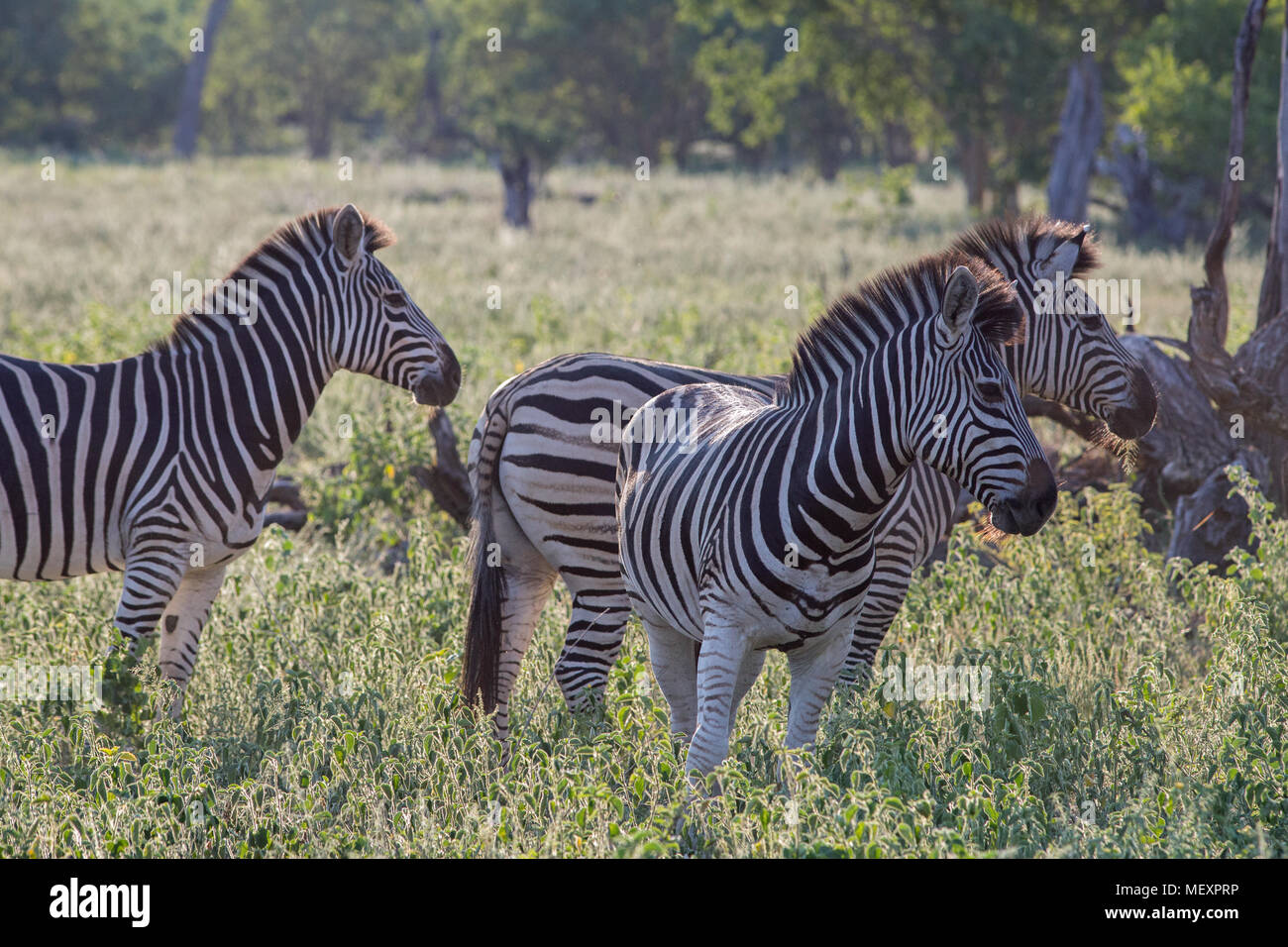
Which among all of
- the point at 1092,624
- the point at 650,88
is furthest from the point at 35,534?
the point at 650,88

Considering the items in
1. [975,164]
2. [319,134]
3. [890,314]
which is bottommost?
[890,314]

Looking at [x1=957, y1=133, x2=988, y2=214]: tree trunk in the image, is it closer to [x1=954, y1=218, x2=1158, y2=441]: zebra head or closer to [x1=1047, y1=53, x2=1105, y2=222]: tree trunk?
[x1=1047, y1=53, x2=1105, y2=222]: tree trunk

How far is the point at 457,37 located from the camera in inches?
2096

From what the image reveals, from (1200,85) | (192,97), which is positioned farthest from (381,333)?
(192,97)

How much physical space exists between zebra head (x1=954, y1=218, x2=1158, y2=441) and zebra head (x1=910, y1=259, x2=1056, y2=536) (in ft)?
5.41

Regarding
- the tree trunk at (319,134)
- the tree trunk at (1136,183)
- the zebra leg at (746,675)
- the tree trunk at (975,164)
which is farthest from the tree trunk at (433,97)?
the zebra leg at (746,675)

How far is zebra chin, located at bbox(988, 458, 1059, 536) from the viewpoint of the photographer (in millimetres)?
3549

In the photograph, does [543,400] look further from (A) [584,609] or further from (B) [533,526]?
(A) [584,609]

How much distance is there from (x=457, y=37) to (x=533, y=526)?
52.5m

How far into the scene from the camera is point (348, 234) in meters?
5.23

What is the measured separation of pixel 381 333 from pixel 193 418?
0.87 metres

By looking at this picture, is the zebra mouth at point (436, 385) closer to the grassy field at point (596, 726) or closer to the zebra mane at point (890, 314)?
the grassy field at point (596, 726)

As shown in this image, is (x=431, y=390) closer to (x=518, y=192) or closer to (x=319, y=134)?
(x=518, y=192)

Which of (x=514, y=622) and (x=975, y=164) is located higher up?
(x=975, y=164)
